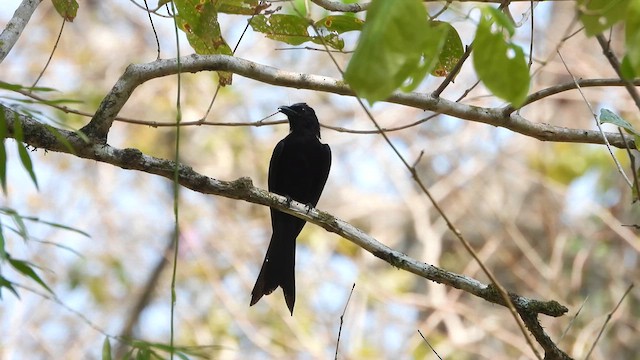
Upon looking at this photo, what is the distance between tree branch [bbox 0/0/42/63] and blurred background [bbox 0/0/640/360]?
432 centimetres

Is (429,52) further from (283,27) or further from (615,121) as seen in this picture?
(283,27)

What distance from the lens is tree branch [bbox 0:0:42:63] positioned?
8.57 ft

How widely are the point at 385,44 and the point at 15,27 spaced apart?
1.80 meters

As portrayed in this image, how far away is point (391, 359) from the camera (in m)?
7.59

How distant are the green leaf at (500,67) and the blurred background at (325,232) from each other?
5.49 meters

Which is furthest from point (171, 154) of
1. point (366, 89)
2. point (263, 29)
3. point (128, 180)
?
point (366, 89)

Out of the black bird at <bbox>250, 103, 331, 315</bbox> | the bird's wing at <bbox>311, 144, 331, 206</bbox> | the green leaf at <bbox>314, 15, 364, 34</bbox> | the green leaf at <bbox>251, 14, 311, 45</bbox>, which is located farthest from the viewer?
the bird's wing at <bbox>311, 144, 331, 206</bbox>

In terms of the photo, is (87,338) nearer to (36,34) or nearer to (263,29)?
(36,34)

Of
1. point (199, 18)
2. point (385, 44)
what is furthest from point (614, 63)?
point (199, 18)

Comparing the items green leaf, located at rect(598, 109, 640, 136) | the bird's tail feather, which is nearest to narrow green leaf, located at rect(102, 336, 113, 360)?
the bird's tail feather

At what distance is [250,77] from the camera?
8.51 ft

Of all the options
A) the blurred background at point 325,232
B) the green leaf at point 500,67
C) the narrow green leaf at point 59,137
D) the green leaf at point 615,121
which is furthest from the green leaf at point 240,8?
the blurred background at point 325,232

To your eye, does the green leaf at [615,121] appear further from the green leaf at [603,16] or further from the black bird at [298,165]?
the black bird at [298,165]

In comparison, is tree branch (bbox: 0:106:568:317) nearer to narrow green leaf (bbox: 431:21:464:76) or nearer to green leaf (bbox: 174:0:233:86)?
green leaf (bbox: 174:0:233:86)
